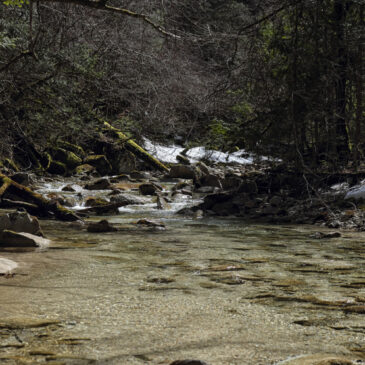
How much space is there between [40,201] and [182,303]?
6151mm

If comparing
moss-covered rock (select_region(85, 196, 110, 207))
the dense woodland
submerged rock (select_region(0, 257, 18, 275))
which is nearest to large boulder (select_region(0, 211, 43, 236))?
submerged rock (select_region(0, 257, 18, 275))

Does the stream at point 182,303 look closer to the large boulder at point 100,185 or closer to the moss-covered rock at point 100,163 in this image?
the large boulder at point 100,185

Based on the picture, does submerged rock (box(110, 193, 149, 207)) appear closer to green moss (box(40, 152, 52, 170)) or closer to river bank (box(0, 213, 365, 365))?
river bank (box(0, 213, 365, 365))

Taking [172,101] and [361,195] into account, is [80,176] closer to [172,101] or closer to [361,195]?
[172,101]

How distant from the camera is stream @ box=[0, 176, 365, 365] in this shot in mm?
2336

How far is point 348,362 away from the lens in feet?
6.97

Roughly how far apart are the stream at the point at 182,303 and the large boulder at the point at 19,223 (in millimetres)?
430

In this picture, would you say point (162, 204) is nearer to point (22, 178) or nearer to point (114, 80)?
point (114, 80)

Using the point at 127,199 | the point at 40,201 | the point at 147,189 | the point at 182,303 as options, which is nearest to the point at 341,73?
the point at 182,303

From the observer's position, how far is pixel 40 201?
8844 millimetres

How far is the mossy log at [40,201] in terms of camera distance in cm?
838

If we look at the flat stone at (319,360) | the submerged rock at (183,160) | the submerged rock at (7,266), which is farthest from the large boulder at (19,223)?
the submerged rock at (183,160)

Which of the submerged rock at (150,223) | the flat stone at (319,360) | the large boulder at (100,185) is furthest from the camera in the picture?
the large boulder at (100,185)

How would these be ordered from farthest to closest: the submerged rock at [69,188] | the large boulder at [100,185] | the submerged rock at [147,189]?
the large boulder at [100,185], the submerged rock at [69,188], the submerged rock at [147,189]
